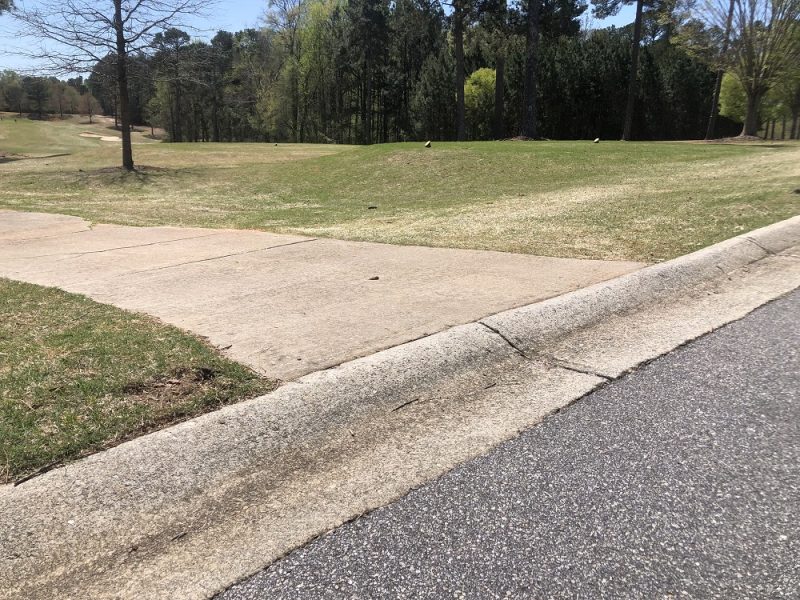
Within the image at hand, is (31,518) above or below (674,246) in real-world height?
below

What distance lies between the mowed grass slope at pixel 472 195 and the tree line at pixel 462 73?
3.87 m

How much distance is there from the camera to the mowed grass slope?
7320mm

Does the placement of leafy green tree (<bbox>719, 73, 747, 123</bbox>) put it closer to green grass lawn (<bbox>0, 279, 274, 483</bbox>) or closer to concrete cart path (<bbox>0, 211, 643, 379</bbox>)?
concrete cart path (<bbox>0, 211, 643, 379</bbox>)

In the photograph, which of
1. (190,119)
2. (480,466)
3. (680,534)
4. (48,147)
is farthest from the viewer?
(190,119)

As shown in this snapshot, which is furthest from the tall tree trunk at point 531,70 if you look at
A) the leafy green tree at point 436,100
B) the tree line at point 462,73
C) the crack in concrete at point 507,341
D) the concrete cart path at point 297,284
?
the crack in concrete at point 507,341

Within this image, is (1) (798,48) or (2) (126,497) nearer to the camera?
(2) (126,497)

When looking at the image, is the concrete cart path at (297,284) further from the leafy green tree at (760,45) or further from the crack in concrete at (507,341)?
the leafy green tree at (760,45)

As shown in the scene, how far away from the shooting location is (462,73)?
3391 cm

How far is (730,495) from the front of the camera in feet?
7.03

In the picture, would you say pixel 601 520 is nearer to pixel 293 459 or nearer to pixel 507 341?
pixel 293 459

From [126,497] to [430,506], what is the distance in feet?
3.38

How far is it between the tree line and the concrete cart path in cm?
1420

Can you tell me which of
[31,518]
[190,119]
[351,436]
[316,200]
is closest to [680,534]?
[351,436]

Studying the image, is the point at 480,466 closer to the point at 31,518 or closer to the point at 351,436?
the point at 351,436
